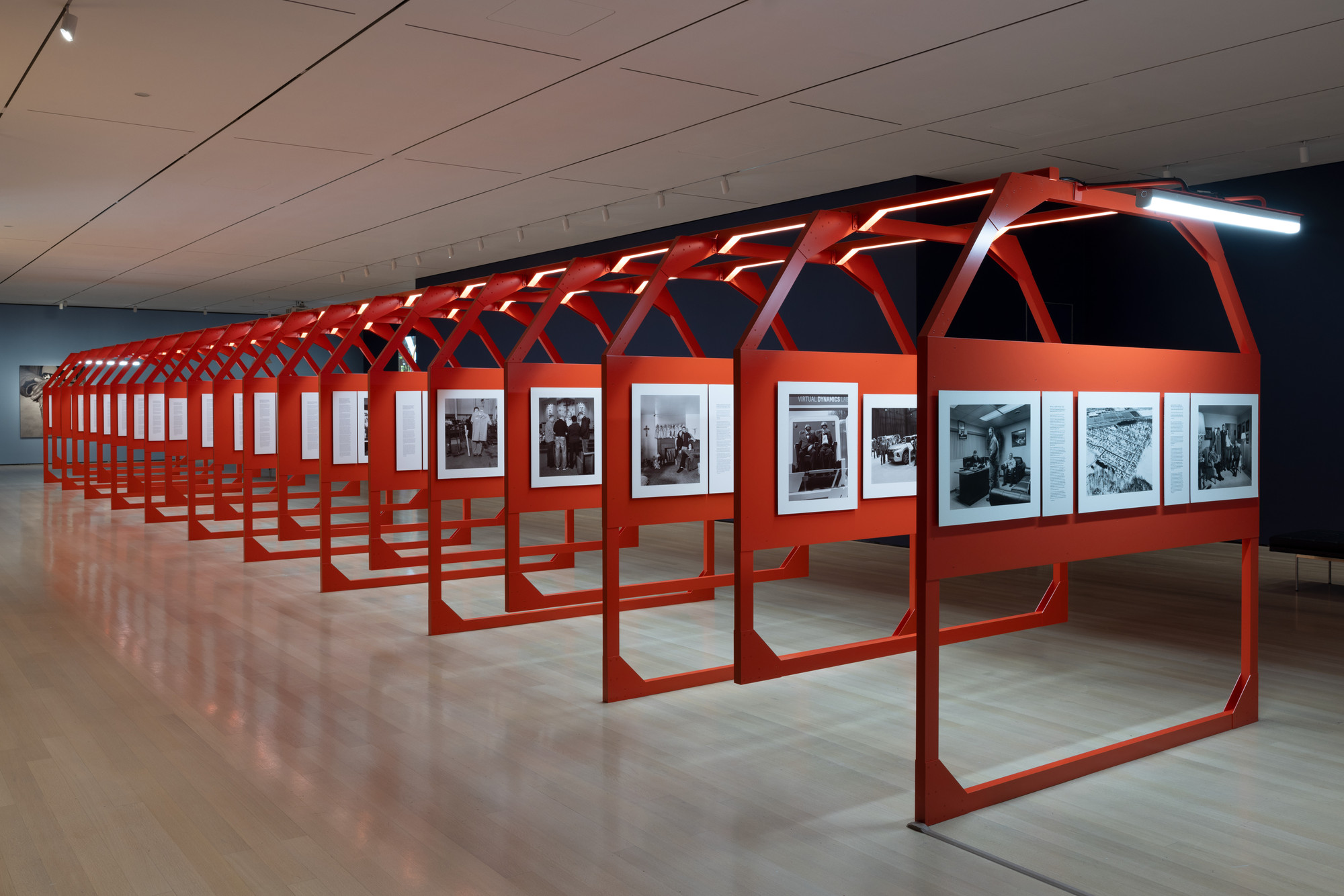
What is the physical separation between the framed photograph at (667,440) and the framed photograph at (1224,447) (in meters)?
2.84

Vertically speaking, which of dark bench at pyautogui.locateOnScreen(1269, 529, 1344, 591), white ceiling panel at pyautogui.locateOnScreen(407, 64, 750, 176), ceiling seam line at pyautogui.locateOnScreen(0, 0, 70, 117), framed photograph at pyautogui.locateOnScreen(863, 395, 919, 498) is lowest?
dark bench at pyautogui.locateOnScreen(1269, 529, 1344, 591)

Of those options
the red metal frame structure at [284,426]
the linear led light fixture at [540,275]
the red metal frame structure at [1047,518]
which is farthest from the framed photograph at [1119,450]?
the red metal frame structure at [284,426]

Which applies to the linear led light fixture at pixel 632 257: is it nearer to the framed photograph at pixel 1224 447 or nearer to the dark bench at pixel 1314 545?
the framed photograph at pixel 1224 447

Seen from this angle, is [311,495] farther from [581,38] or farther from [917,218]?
[581,38]

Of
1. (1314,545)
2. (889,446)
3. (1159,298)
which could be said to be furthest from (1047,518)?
(1159,298)

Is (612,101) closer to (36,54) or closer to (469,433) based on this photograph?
(469,433)

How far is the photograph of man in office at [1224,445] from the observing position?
5.16 m

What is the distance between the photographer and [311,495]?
701 inches

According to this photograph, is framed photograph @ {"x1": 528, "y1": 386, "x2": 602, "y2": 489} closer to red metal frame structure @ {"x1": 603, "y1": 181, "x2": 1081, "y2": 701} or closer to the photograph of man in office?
red metal frame structure @ {"x1": 603, "y1": 181, "x2": 1081, "y2": 701}

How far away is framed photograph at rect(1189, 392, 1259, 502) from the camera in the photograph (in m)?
5.14

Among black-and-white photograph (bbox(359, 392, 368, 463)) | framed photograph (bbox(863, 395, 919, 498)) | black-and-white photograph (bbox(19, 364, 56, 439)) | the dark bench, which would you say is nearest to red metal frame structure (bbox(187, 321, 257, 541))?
black-and-white photograph (bbox(359, 392, 368, 463))

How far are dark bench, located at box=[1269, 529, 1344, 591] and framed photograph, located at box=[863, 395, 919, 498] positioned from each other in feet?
13.4

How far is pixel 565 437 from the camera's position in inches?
293

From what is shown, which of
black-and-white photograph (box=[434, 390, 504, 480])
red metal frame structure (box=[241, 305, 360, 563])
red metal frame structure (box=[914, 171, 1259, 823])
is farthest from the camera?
red metal frame structure (box=[241, 305, 360, 563])
